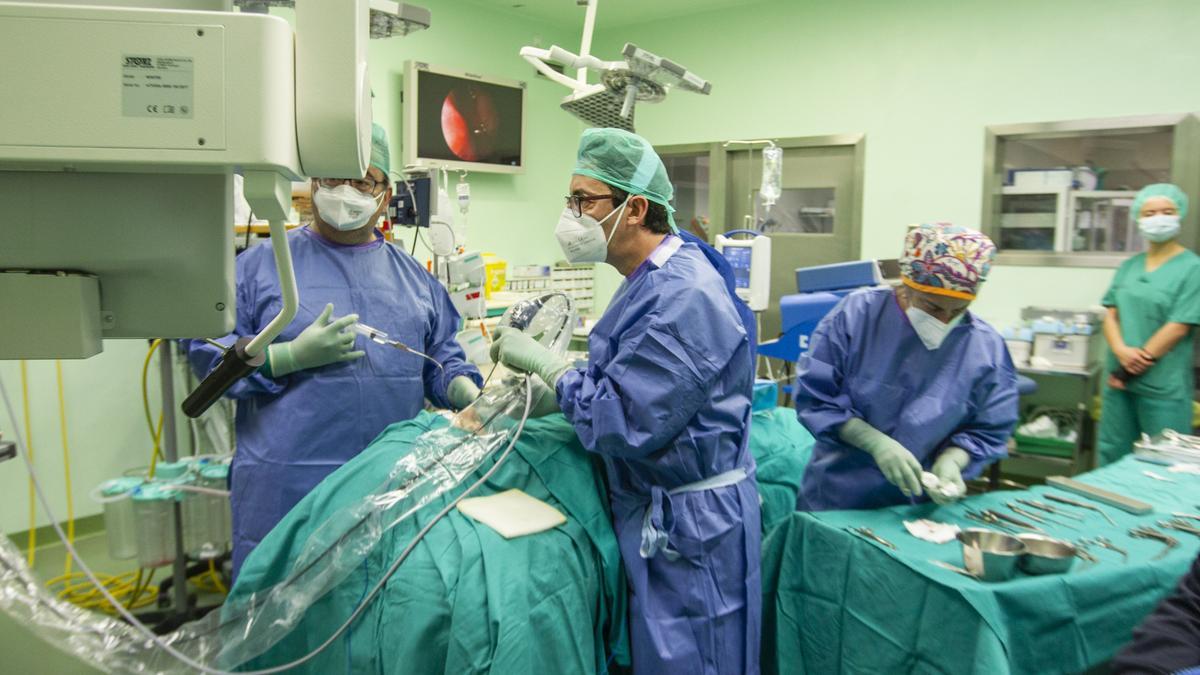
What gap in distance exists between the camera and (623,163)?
178 cm

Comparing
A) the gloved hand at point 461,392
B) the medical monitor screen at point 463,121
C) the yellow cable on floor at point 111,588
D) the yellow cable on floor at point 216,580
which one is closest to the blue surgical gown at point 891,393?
the gloved hand at point 461,392

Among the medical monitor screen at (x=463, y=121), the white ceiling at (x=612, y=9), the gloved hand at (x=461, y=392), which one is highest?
the white ceiling at (x=612, y=9)

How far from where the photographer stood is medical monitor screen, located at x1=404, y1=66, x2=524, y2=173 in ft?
15.8

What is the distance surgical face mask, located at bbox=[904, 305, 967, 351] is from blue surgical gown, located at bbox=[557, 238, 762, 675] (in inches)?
22.1

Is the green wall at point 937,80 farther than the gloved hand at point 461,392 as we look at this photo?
Yes

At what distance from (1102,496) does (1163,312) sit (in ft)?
7.45

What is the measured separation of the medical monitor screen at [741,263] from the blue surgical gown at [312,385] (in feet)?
5.67

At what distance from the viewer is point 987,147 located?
449 centimetres

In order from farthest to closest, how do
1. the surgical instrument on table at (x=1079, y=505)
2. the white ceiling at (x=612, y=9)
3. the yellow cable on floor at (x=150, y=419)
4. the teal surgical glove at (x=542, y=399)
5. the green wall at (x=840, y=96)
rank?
1. the white ceiling at (x=612, y=9)
2. the green wall at (x=840, y=96)
3. the yellow cable on floor at (x=150, y=419)
4. the surgical instrument on table at (x=1079, y=505)
5. the teal surgical glove at (x=542, y=399)

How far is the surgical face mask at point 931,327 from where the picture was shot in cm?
191

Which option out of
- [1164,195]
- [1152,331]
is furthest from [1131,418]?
[1164,195]

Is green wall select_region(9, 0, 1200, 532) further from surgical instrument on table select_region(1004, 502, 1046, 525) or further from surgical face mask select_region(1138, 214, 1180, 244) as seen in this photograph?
surgical instrument on table select_region(1004, 502, 1046, 525)

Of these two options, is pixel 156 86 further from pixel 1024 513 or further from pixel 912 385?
pixel 1024 513

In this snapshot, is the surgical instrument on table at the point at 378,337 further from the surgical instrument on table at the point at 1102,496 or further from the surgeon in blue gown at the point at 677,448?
the surgical instrument on table at the point at 1102,496
